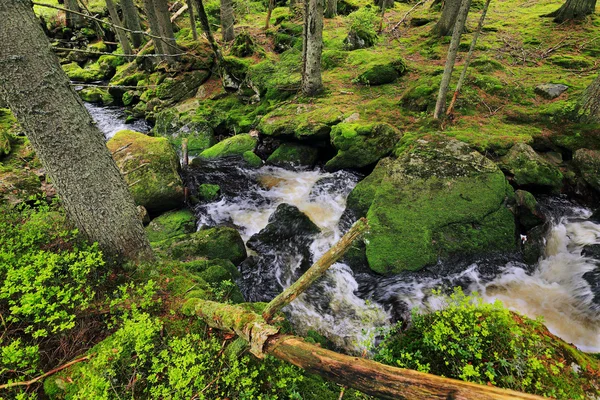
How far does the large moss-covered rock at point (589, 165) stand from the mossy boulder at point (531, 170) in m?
0.47

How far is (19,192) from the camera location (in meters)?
5.82

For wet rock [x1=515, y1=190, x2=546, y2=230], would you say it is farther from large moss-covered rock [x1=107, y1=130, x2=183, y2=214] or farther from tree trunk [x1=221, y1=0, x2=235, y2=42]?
tree trunk [x1=221, y1=0, x2=235, y2=42]

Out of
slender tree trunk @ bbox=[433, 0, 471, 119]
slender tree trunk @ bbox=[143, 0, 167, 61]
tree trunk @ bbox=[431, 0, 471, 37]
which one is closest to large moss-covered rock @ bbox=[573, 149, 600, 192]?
slender tree trunk @ bbox=[433, 0, 471, 119]

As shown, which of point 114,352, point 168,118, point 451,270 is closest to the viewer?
point 114,352

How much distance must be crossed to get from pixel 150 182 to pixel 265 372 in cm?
631

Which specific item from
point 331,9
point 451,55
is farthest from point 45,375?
point 331,9

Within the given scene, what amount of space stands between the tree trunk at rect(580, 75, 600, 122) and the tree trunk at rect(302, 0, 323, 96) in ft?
Result: 26.0

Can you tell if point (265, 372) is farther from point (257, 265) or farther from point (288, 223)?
point (288, 223)

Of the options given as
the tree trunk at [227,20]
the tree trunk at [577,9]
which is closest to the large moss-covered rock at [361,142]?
the tree trunk at [227,20]

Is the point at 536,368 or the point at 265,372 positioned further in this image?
the point at 265,372

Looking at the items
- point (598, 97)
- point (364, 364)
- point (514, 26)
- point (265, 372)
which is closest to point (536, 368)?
point (364, 364)

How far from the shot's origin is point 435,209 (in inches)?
248

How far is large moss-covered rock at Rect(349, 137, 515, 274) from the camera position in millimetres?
5875

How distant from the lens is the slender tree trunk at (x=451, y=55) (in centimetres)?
671
